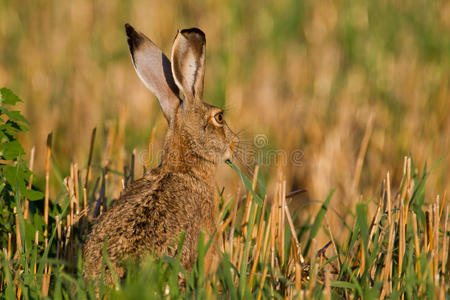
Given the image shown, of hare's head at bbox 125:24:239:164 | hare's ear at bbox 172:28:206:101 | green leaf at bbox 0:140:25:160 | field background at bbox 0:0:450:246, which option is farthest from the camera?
field background at bbox 0:0:450:246

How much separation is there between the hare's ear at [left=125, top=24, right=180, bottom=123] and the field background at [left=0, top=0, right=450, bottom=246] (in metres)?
0.58

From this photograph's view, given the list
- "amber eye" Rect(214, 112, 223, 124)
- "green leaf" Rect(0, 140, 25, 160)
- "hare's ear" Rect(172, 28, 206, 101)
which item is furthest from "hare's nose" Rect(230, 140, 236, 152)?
"green leaf" Rect(0, 140, 25, 160)

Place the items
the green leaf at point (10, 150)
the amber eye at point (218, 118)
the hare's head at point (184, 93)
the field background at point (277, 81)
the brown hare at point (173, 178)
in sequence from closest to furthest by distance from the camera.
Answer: the brown hare at point (173, 178) → the green leaf at point (10, 150) → the hare's head at point (184, 93) → the amber eye at point (218, 118) → the field background at point (277, 81)

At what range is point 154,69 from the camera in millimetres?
4789

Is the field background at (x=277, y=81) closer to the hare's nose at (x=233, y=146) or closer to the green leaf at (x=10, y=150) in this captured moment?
the hare's nose at (x=233, y=146)

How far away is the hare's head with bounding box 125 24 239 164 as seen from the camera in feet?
15.2

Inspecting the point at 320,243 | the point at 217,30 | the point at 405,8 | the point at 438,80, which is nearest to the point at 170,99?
the point at 320,243

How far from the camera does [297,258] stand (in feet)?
12.7

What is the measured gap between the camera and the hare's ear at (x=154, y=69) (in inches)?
186

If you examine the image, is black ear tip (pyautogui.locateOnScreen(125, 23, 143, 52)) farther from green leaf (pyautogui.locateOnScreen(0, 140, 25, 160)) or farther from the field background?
green leaf (pyautogui.locateOnScreen(0, 140, 25, 160))

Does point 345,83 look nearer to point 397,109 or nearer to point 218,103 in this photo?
point 397,109

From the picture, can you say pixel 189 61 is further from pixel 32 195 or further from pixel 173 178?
pixel 32 195

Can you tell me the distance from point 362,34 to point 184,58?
15.3 ft

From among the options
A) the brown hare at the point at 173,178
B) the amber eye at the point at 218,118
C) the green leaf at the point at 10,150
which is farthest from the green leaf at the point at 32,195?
the amber eye at the point at 218,118
